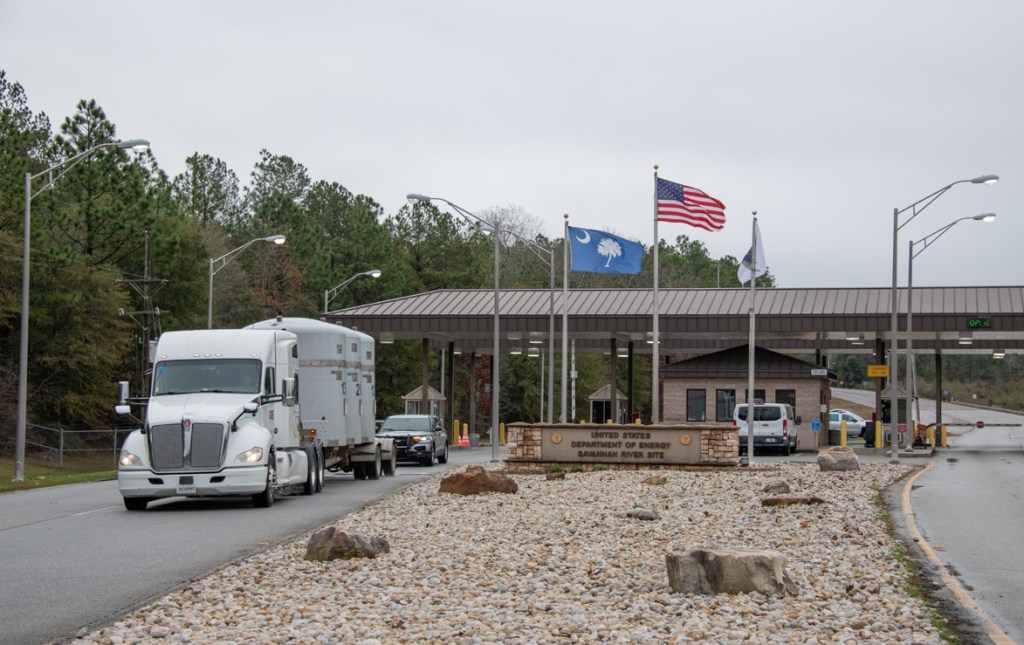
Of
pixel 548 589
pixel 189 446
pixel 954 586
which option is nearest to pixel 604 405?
pixel 189 446

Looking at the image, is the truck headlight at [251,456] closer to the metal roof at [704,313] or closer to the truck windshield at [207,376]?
the truck windshield at [207,376]

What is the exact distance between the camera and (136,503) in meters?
22.2

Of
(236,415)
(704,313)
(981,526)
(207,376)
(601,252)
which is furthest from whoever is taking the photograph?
(704,313)

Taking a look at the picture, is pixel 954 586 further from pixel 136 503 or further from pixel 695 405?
pixel 695 405

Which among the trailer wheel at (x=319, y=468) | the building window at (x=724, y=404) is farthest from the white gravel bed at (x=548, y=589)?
the building window at (x=724, y=404)

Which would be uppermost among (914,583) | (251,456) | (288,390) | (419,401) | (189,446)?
(419,401)

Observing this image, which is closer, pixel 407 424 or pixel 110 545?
pixel 110 545

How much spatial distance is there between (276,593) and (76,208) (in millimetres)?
46133

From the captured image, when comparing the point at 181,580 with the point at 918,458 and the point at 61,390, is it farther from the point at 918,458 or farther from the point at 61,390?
the point at 61,390

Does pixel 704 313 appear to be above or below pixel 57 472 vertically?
above

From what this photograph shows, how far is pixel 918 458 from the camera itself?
45062 millimetres

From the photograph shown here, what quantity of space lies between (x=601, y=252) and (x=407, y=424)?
872 centimetres

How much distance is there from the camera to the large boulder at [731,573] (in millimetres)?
10781

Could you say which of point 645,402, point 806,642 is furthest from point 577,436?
point 645,402
